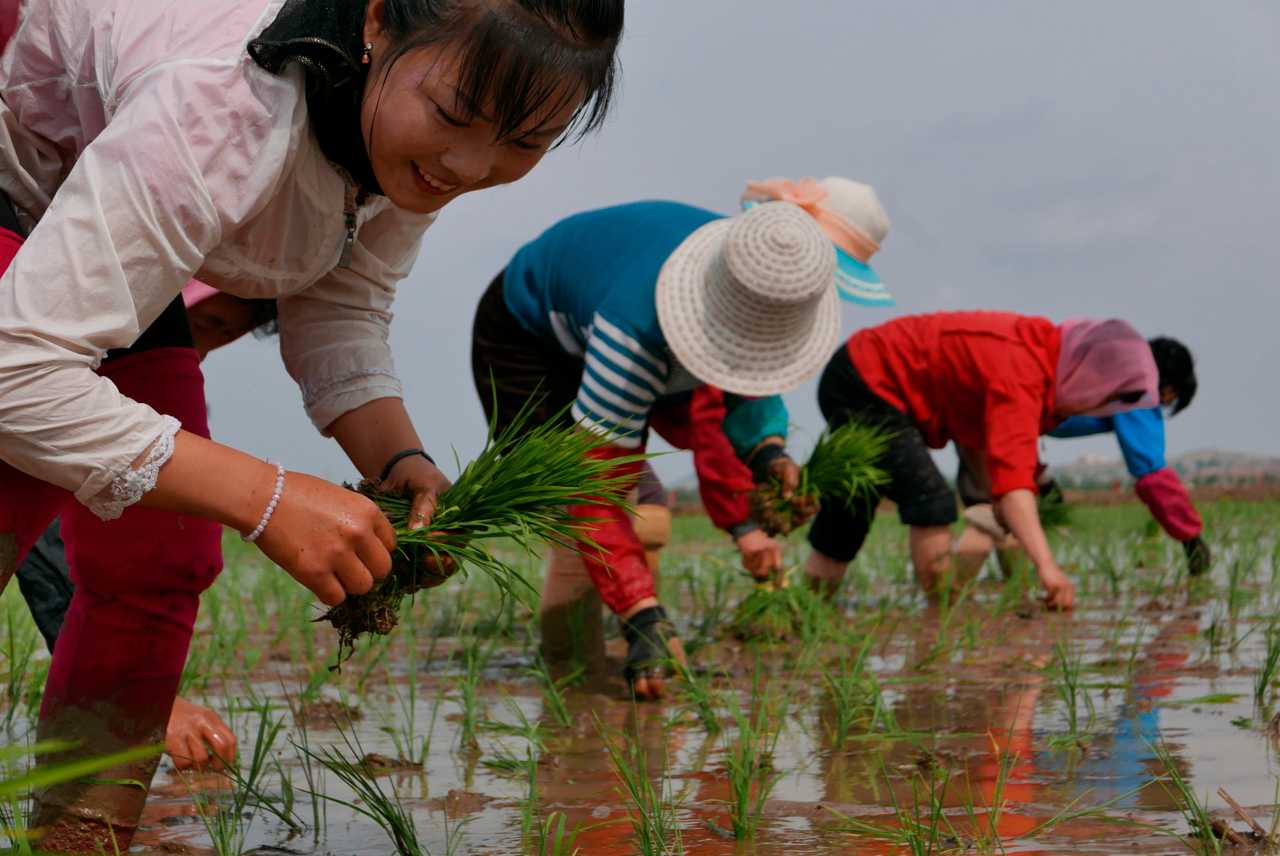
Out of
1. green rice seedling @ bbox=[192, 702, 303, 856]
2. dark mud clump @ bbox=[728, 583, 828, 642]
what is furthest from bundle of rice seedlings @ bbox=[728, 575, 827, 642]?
green rice seedling @ bbox=[192, 702, 303, 856]

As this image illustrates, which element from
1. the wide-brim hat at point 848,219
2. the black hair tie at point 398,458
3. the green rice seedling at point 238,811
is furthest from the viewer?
the wide-brim hat at point 848,219

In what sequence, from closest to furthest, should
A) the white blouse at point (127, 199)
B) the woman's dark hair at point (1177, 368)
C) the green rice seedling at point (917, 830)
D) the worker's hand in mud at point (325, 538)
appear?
1. the white blouse at point (127, 199)
2. the worker's hand in mud at point (325, 538)
3. the green rice seedling at point (917, 830)
4. the woman's dark hair at point (1177, 368)

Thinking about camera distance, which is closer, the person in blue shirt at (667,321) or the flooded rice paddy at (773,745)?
the flooded rice paddy at (773,745)

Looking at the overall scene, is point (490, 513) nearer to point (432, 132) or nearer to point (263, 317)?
point (432, 132)

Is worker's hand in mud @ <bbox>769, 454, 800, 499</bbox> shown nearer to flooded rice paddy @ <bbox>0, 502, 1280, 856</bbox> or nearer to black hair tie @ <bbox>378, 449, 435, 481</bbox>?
flooded rice paddy @ <bbox>0, 502, 1280, 856</bbox>

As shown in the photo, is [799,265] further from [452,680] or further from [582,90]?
[582,90]

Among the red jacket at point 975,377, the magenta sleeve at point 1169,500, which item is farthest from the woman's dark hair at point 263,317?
the magenta sleeve at point 1169,500

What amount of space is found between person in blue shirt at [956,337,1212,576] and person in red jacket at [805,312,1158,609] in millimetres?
178

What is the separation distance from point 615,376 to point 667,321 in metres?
0.19

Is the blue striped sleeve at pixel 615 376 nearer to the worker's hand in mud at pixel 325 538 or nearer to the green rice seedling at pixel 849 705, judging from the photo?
the green rice seedling at pixel 849 705

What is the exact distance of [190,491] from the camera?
1.52 m

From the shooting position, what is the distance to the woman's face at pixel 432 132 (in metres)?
1.65

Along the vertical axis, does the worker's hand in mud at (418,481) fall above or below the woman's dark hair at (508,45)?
below

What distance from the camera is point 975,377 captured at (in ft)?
17.1
